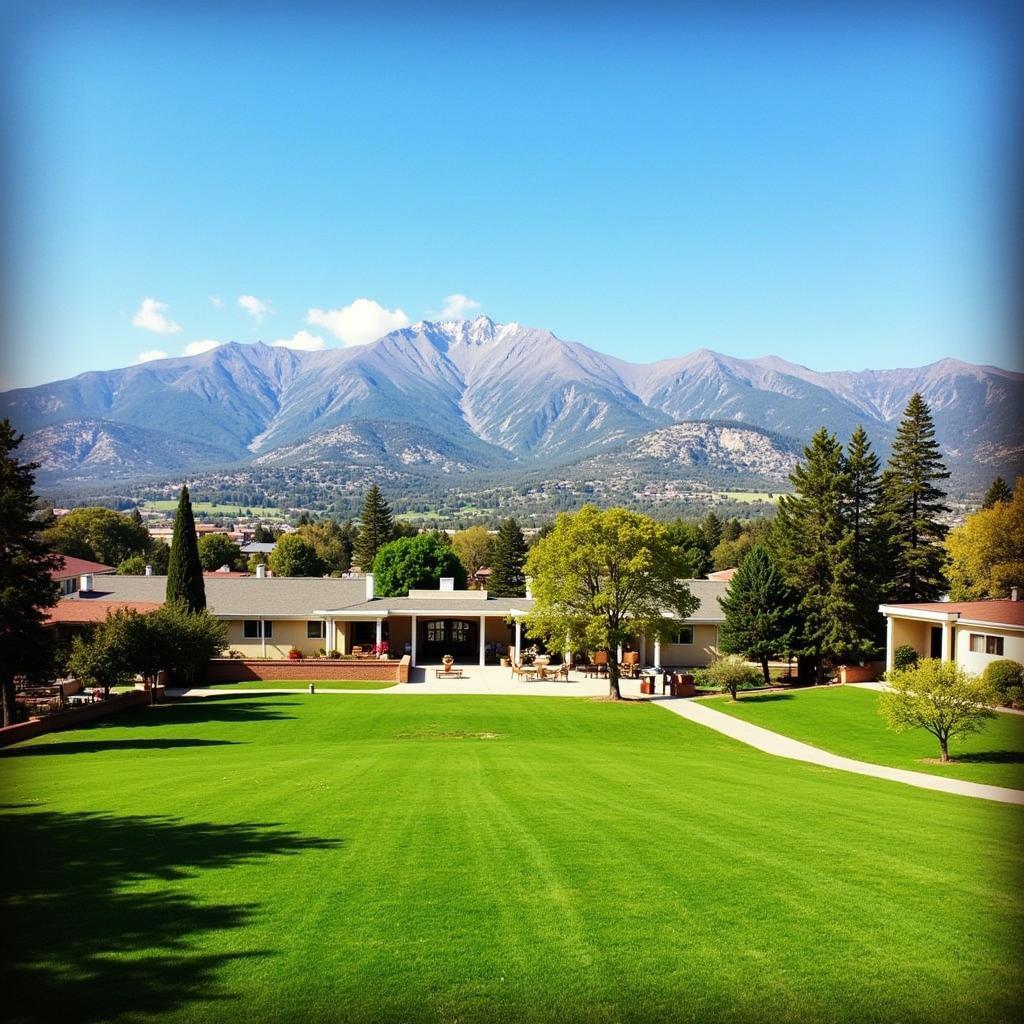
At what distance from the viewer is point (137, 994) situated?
18.3 feet

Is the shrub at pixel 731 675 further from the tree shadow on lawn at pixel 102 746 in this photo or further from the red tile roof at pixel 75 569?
the red tile roof at pixel 75 569

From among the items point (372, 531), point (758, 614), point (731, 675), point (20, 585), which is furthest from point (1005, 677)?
point (372, 531)

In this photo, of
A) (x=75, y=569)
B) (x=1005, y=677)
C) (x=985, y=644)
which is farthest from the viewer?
(x=75, y=569)

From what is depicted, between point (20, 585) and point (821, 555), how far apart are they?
30.6m

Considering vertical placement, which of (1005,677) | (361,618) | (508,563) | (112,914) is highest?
(508,563)

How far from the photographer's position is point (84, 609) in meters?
39.1

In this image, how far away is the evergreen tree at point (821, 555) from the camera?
1457 inches

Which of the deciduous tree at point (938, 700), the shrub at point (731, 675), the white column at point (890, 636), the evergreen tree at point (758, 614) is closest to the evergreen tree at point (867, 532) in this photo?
the white column at point (890, 636)

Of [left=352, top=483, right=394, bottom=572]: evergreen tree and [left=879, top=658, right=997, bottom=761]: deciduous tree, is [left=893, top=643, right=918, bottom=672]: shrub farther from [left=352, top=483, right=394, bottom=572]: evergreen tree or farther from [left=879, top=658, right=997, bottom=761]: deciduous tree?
[left=352, top=483, right=394, bottom=572]: evergreen tree

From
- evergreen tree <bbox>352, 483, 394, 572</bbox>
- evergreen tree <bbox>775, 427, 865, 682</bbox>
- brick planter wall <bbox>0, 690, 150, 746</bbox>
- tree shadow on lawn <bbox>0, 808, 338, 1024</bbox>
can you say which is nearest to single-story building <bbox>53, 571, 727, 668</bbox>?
evergreen tree <bbox>775, 427, 865, 682</bbox>

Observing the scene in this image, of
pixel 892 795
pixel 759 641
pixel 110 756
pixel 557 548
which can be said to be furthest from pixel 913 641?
pixel 110 756

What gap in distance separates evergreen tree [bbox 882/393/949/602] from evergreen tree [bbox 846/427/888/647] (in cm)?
103

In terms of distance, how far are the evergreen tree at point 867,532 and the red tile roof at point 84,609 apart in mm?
30617

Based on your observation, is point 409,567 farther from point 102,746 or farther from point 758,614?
point 102,746
